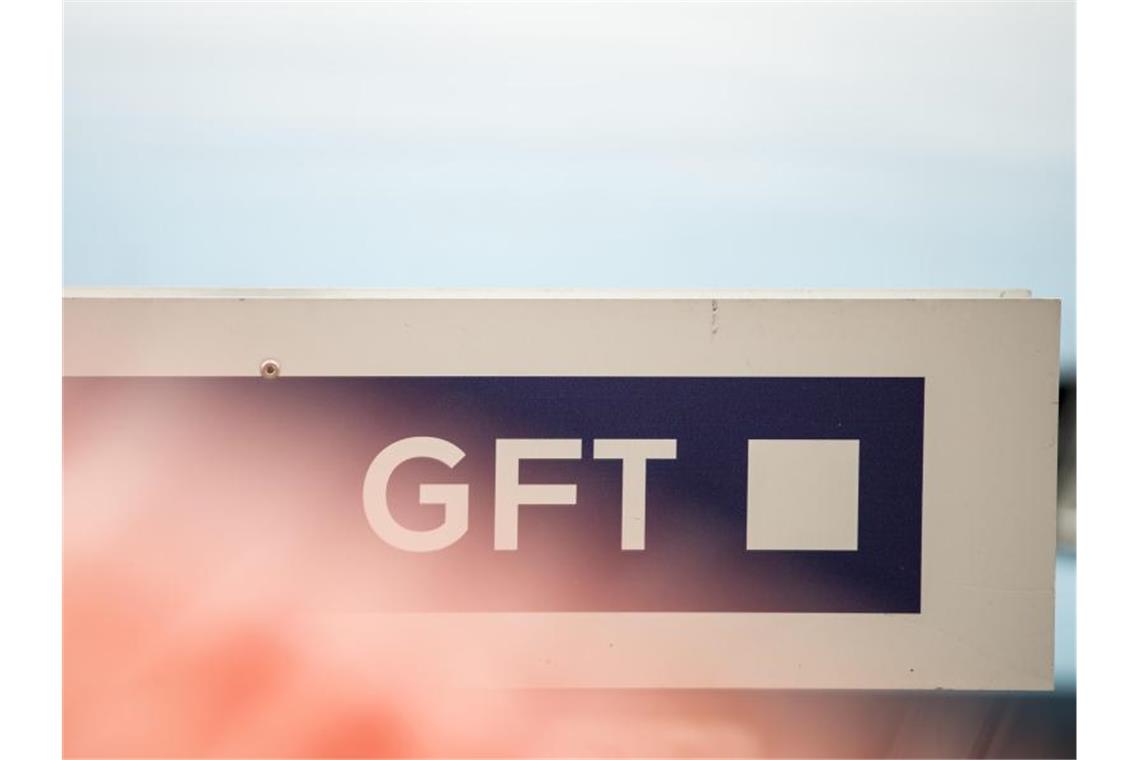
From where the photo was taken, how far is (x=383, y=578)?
54.9 inches

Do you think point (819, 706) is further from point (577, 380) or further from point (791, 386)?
point (577, 380)

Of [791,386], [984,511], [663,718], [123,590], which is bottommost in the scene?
[663,718]

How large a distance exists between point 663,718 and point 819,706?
22 cm

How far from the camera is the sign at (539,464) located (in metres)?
1.38

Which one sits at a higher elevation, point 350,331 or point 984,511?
point 350,331

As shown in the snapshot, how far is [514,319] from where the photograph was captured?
4.53 ft

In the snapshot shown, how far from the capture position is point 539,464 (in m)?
1.38

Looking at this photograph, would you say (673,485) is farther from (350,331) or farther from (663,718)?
(350,331)

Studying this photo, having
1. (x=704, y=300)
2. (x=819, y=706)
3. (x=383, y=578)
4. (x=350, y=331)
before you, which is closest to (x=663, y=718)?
(x=819, y=706)

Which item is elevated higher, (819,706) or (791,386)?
A: (791,386)

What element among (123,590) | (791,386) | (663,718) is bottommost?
(663,718)

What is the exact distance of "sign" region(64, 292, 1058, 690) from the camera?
1.38 metres

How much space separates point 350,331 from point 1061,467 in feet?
3.24

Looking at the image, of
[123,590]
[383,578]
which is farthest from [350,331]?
[123,590]
